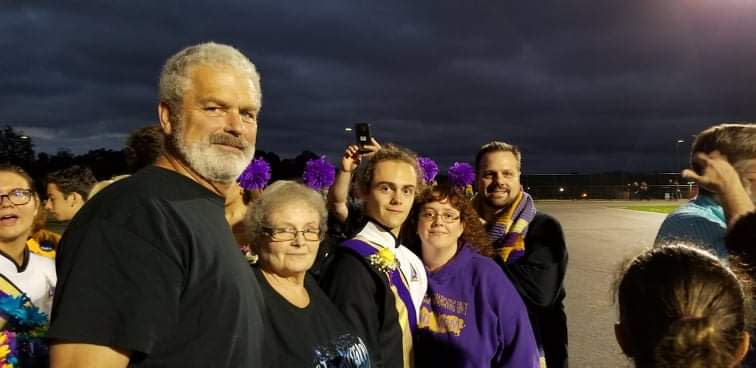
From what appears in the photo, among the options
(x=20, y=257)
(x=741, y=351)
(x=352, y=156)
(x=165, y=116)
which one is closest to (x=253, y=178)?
(x=352, y=156)

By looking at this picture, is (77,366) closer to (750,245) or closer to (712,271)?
(712,271)

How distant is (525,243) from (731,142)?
53.1 inches

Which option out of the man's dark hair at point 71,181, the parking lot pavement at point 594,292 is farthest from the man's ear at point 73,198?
the parking lot pavement at point 594,292

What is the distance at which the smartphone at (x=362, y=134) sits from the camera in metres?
3.47

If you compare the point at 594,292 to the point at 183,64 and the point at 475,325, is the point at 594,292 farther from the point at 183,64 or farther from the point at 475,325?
the point at 183,64

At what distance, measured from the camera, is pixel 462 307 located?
104 inches

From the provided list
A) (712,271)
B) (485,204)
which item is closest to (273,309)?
(712,271)

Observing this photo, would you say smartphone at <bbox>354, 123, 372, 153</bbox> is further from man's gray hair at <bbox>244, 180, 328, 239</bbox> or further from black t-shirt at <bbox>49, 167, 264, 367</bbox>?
black t-shirt at <bbox>49, 167, 264, 367</bbox>

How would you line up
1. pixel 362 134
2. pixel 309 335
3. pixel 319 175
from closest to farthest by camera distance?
pixel 309 335 → pixel 362 134 → pixel 319 175

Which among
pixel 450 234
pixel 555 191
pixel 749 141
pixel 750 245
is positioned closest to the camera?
pixel 750 245

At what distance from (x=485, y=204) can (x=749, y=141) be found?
1.66m

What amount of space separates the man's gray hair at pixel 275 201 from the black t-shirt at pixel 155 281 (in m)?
0.67

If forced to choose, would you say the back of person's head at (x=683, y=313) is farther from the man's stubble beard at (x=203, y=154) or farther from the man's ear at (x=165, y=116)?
the man's ear at (x=165, y=116)

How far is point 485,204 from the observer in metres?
3.63
